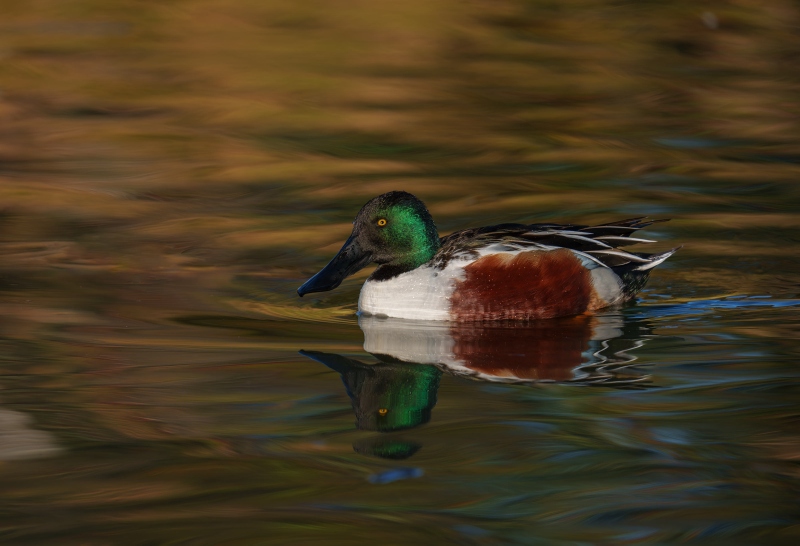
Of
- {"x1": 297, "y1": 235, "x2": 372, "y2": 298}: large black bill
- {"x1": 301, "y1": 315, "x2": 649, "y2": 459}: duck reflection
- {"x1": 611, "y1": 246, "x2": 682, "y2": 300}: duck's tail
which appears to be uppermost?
{"x1": 297, "y1": 235, "x2": 372, "y2": 298}: large black bill

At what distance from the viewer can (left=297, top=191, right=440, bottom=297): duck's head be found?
6.71 metres

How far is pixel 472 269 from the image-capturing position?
655 cm

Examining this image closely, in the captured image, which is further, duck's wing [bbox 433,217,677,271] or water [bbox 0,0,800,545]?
duck's wing [bbox 433,217,677,271]

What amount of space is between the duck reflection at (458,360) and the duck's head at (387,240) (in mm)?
306

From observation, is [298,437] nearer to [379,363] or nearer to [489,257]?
[379,363]

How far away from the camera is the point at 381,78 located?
13.0 metres

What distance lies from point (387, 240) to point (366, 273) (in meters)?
1.14

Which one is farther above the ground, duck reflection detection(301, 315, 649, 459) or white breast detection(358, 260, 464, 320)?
white breast detection(358, 260, 464, 320)

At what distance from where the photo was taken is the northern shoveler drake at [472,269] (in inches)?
257

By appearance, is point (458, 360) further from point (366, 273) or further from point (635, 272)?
point (366, 273)

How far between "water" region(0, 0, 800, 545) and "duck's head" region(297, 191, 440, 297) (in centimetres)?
27

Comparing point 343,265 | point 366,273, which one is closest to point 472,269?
point 343,265

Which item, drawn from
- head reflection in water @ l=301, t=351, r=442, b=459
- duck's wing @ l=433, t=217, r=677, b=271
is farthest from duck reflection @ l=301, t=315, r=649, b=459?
duck's wing @ l=433, t=217, r=677, b=271

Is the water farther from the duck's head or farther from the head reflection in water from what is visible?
the duck's head
